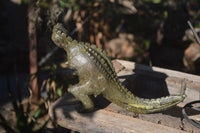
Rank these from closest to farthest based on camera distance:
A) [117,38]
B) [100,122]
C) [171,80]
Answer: [100,122] → [171,80] → [117,38]

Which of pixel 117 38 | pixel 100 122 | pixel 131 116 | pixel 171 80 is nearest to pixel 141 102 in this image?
pixel 131 116

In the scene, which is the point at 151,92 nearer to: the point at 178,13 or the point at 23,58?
the point at 178,13

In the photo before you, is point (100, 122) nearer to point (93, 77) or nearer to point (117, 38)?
point (93, 77)

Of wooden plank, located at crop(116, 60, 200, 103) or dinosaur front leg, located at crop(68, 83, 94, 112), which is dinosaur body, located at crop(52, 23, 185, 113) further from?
wooden plank, located at crop(116, 60, 200, 103)

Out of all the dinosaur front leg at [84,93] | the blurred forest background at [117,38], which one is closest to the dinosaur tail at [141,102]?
the dinosaur front leg at [84,93]

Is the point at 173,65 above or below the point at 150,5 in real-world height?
below

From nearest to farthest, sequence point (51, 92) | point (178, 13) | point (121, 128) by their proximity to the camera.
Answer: point (121, 128), point (51, 92), point (178, 13)

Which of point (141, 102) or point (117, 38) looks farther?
point (117, 38)

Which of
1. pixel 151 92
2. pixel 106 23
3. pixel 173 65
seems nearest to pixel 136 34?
pixel 106 23
